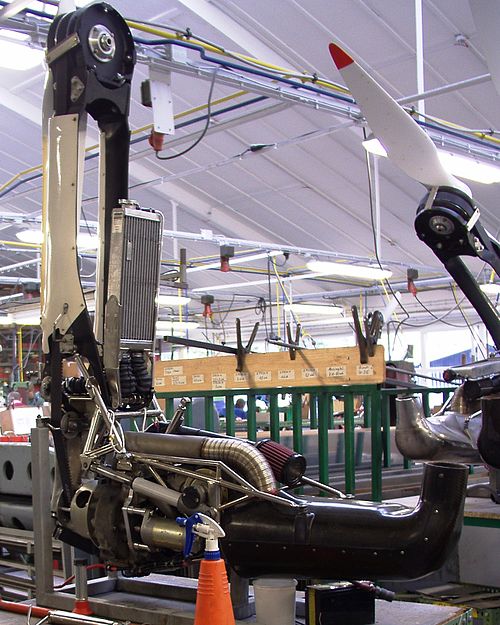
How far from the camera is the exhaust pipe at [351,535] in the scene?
2.17m

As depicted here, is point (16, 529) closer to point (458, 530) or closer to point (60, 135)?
point (60, 135)

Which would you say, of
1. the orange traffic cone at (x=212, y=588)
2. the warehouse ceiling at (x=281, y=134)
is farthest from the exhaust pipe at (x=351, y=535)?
the warehouse ceiling at (x=281, y=134)

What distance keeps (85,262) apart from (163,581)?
10.2 meters

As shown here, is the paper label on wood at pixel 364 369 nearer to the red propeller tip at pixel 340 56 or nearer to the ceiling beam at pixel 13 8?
the red propeller tip at pixel 340 56

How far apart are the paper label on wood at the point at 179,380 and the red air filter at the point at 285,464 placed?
2167mm

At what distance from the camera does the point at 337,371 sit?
3.90m

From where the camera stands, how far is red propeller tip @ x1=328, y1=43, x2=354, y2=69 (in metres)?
3.13

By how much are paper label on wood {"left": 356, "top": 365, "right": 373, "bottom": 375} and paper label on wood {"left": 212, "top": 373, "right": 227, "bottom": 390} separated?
2.94 ft

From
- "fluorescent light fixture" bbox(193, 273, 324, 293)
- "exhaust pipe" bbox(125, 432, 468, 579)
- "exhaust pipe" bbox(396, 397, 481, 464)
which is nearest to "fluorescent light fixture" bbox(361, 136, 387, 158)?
"exhaust pipe" bbox(396, 397, 481, 464)

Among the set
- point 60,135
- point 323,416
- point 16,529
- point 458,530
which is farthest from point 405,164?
point 16,529

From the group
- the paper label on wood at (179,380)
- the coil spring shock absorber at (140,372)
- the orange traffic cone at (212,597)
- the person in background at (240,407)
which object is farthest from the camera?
the person in background at (240,407)

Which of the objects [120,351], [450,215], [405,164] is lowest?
[120,351]

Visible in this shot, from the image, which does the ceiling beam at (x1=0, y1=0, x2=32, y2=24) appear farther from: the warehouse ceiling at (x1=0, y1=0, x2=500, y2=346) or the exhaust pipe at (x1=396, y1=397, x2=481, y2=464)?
the exhaust pipe at (x1=396, y1=397, x2=481, y2=464)

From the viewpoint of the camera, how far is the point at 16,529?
332 centimetres
